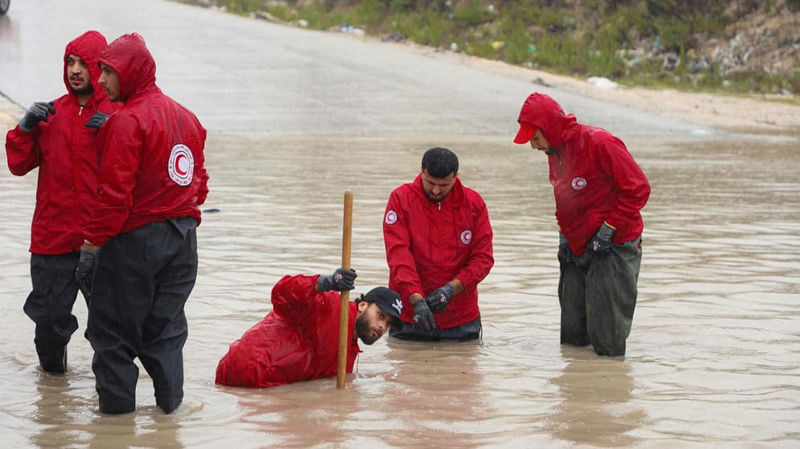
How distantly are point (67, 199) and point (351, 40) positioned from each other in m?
25.4

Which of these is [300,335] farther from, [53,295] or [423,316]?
[53,295]

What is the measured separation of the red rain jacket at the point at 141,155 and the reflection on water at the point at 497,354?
0.93m

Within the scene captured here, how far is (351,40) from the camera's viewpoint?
103ft

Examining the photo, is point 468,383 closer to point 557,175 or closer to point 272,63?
point 557,175

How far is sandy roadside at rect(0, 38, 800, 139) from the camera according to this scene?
23156 millimetres

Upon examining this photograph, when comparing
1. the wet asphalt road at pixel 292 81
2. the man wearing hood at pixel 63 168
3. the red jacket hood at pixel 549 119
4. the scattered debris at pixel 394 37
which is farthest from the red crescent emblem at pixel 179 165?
→ the scattered debris at pixel 394 37

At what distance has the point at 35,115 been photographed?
6.13 m

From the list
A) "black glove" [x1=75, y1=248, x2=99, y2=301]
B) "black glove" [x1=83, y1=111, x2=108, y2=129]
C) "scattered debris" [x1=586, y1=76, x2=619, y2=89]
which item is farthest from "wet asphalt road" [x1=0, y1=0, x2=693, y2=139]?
"black glove" [x1=75, y1=248, x2=99, y2=301]

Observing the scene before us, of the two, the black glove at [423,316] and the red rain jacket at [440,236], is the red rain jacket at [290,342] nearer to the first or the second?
the black glove at [423,316]

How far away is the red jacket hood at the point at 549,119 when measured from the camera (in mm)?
7027

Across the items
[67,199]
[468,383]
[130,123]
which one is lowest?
[468,383]

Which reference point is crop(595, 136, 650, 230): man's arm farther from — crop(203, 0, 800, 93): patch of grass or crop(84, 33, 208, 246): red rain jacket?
crop(203, 0, 800, 93): patch of grass

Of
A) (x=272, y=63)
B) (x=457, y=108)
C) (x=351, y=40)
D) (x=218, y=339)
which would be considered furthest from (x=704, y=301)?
(x=351, y=40)

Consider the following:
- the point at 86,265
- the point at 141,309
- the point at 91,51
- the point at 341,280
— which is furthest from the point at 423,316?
the point at 91,51
